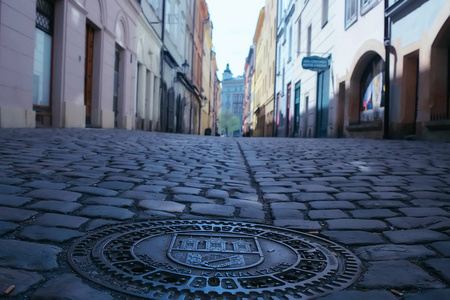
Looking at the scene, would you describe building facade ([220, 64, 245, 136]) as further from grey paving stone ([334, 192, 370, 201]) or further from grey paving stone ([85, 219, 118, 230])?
grey paving stone ([85, 219, 118, 230])

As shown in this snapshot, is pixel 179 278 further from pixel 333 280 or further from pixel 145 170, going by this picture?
pixel 145 170

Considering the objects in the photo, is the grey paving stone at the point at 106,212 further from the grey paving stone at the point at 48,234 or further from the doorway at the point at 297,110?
the doorway at the point at 297,110

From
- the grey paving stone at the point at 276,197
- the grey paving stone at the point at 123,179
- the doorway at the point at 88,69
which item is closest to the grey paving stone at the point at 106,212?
the grey paving stone at the point at 123,179

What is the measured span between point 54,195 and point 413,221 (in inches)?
103

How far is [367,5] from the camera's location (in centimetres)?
1390

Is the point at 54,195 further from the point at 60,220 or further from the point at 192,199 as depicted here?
the point at 192,199

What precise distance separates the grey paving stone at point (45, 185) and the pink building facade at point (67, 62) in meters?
5.93

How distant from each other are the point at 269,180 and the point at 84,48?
1001 cm

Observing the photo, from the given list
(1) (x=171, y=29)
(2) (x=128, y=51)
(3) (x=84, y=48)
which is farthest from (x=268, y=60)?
(3) (x=84, y=48)

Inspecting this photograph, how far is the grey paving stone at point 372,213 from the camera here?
9.96 ft

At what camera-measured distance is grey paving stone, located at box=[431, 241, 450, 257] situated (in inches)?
86.5

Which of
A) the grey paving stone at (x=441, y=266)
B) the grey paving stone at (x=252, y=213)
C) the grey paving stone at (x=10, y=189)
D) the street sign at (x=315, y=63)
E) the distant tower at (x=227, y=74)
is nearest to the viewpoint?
the grey paving stone at (x=441, y=266)

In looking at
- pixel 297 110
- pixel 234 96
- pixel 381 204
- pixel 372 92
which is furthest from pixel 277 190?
pixel 234 96

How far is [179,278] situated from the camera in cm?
173
